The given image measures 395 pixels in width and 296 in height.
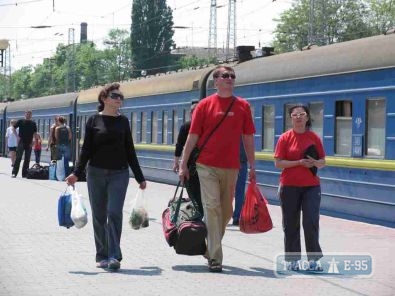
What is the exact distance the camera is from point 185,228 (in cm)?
947

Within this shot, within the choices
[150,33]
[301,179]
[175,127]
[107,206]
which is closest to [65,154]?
[175,127]

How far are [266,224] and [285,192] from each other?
44 cm

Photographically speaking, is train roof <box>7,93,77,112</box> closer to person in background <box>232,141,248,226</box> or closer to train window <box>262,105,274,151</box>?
train window <box>262,105,274,151</box>

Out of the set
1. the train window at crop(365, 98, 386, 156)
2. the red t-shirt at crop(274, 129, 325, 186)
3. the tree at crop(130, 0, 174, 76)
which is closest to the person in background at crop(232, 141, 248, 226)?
the train window at crop(365, 98, 386, 156)

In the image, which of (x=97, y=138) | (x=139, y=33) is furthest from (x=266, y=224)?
(x=139, y=33)

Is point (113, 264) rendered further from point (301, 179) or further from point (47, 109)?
point (47, 109)

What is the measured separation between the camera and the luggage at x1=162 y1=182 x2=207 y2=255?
9.46 metres

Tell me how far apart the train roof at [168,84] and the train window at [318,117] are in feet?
19.8

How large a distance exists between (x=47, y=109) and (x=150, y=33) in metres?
71.8

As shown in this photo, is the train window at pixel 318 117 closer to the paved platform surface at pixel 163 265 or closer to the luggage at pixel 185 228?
the paved platform surface at pixel 163 265

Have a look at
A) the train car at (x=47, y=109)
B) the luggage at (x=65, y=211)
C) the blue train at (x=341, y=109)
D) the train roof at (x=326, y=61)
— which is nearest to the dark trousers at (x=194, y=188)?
the luggage at (x=65, y=211)

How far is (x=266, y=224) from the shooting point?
9.63 metres

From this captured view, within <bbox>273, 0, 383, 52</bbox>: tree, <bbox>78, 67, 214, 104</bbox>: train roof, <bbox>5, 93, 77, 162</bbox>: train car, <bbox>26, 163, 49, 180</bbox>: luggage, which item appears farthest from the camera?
<bbox>273, 0, 383, 52</bbox>: tree

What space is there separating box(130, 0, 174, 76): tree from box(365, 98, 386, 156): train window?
97.7 metres
